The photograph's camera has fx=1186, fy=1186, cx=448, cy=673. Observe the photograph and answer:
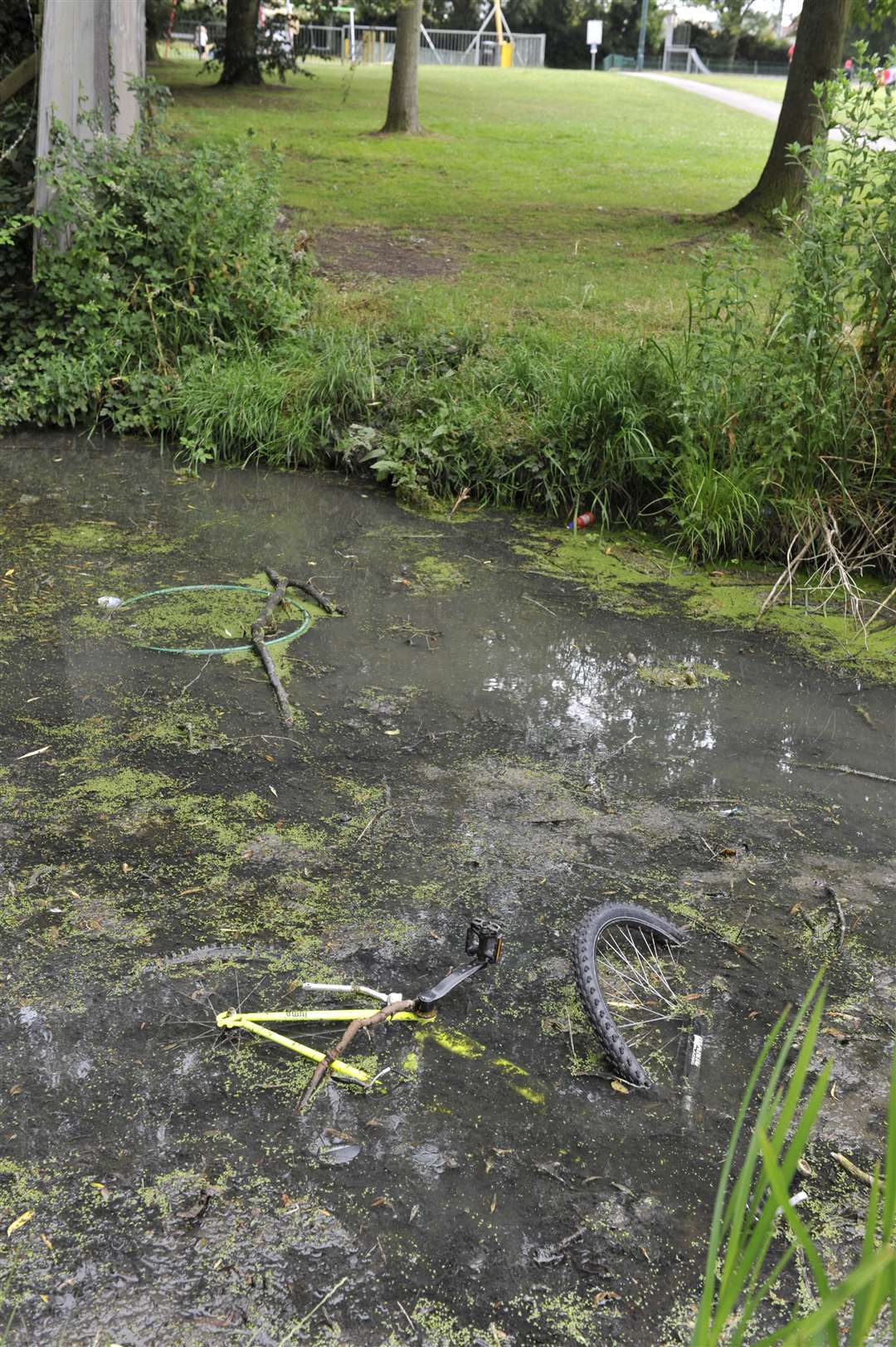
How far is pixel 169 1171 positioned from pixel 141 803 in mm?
1264

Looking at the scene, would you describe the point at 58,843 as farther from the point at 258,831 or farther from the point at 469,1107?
the point at 469,1107

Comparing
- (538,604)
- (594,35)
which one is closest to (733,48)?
(594,35)

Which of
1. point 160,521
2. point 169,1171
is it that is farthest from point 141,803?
point 160,521

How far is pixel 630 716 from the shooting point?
12.7 feet

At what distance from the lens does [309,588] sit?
4.54 metres

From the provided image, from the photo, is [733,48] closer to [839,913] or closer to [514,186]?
[514,186]

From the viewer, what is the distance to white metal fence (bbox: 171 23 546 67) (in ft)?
103

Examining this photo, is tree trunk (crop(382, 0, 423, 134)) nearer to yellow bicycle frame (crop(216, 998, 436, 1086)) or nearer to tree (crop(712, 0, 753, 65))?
yellow bicycle frame (crop(216, 998, 436, 1086))

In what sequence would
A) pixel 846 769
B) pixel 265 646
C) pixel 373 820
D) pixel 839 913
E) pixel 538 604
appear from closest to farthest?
pixel 839 913 < pixel 373 820 < pixel 846 769 < pixel 265 646 < pixel 538 604

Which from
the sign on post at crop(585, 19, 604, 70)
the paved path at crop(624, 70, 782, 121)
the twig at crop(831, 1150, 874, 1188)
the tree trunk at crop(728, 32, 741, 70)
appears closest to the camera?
the twig at crop(831, 1150, 874, 1188)

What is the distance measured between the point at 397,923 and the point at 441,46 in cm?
4243

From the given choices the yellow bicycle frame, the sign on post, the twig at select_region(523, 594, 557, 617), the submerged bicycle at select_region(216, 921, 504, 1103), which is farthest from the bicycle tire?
the sign on post

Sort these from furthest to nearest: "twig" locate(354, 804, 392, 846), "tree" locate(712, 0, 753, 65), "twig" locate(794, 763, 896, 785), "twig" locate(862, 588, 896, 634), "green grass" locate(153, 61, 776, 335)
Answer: "tree" locate(712, 0, 753, 65) < "green grass" locate(153, 61, 776, 335) < "twig" locate(862, 588, 896, 634) < "twig" locate(794, 763, 896, 785) < "twig" locate(354, 804, 392, 846)

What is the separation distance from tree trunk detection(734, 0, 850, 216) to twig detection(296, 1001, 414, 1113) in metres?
8.80
